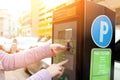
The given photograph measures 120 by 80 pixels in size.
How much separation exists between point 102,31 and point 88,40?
81 mm

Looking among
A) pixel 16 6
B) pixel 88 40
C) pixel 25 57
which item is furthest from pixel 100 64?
pixel 16 6

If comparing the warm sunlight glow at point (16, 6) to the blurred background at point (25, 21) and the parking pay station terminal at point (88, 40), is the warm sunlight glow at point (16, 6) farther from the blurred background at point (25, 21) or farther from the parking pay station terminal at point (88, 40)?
the parking pay station terminal at point (88, 40)

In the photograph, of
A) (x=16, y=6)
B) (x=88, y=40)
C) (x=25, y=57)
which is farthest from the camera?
(x=16, y=6)

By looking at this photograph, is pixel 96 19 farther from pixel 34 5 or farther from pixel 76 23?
pixel 34 5

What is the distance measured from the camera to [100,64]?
39.6 inches

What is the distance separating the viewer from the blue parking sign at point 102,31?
38.1 inches

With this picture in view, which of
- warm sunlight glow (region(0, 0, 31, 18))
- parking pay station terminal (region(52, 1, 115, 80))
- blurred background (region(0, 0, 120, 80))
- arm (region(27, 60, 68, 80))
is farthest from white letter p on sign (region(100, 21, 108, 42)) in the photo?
warm sunlight glow (region(0, 0, 31, 18))

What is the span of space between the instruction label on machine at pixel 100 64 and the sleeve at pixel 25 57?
0.23 m

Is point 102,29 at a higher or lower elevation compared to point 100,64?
higher

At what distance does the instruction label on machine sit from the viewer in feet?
3.22

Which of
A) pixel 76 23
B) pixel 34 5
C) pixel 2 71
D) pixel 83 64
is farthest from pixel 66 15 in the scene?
pixel 34 5

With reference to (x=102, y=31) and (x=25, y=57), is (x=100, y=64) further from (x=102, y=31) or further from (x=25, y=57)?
(x=25, y=57)

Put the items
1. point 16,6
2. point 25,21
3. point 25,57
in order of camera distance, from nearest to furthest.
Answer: point 25,57 < point 16,6 < point 25,21

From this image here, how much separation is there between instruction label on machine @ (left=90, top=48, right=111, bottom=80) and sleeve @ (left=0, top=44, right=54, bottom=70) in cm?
23
